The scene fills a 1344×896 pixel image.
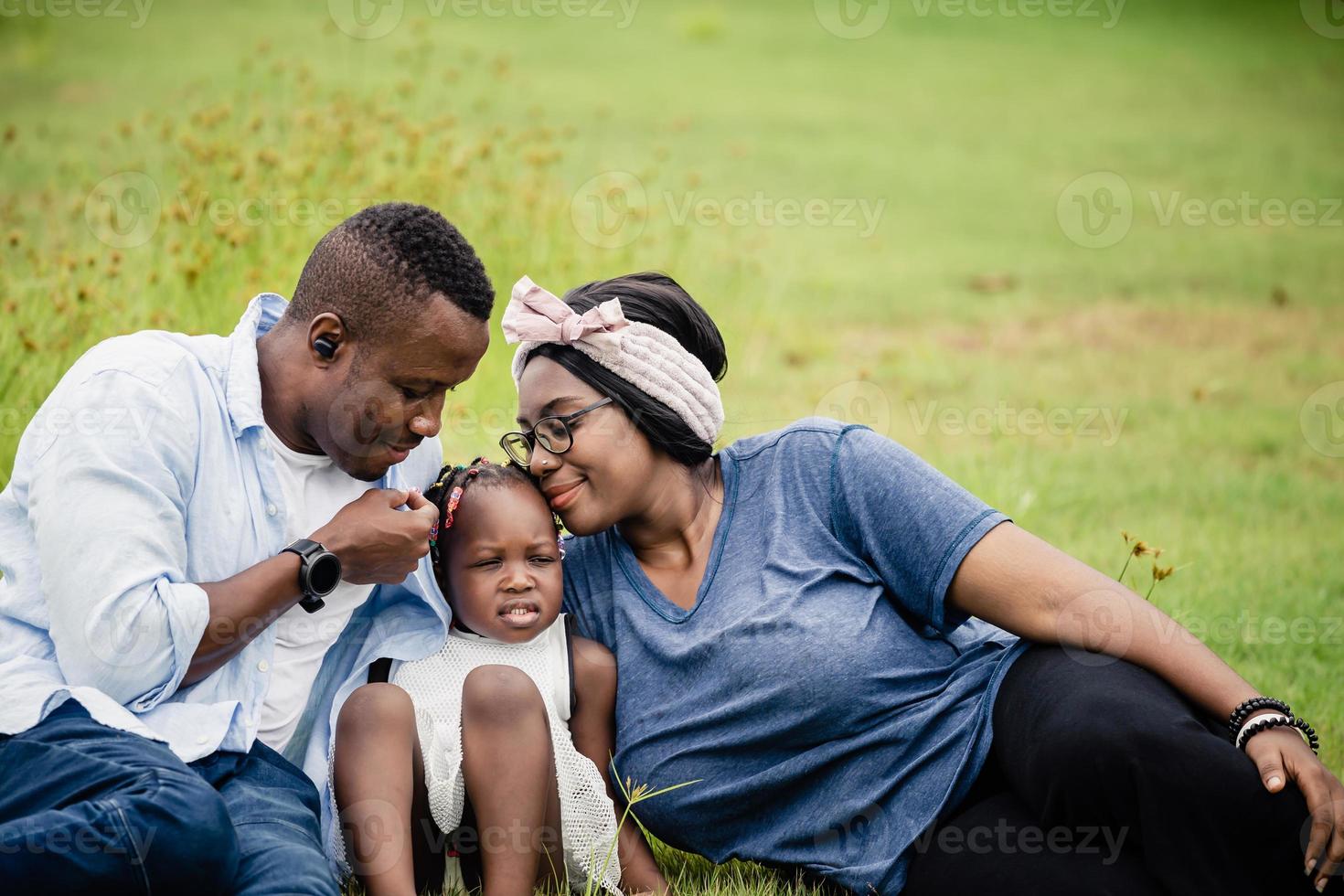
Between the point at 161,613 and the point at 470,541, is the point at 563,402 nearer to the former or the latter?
the point at 470,541

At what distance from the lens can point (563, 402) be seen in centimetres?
348

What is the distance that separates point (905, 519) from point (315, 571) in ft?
4.51

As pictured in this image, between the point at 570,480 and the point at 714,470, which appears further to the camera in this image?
the point at 714,470

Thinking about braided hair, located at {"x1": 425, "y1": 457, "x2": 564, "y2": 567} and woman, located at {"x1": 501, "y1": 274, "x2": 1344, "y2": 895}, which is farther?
braided hair, located at {"x1": 425, "y1": 457, "x2": 564, "y2": 567}

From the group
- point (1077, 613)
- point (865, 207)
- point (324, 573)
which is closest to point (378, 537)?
point (324, 573)

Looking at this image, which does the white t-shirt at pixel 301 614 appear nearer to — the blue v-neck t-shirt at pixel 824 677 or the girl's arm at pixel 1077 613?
the blue v-neck t-shirt at pixel 824 677

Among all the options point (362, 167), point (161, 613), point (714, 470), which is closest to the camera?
point (161, 613)

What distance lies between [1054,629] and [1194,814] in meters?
0.52

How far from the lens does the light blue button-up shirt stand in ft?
9.05

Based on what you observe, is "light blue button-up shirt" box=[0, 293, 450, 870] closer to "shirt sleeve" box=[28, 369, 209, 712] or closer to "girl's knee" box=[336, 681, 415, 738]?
"shirt sleeve" box=[28, 369, 209, 712]

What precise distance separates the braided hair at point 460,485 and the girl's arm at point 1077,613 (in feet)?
3.53

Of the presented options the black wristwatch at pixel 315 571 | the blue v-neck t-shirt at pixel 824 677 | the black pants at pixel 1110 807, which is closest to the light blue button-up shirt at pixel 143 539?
the black wristwatch at pixel 315 571

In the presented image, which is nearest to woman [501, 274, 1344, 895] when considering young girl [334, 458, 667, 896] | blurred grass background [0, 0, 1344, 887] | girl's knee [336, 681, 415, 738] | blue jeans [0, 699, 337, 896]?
young girl [334, 458, 667, 896]

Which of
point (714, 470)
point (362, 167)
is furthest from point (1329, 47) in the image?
point (714, 470)
